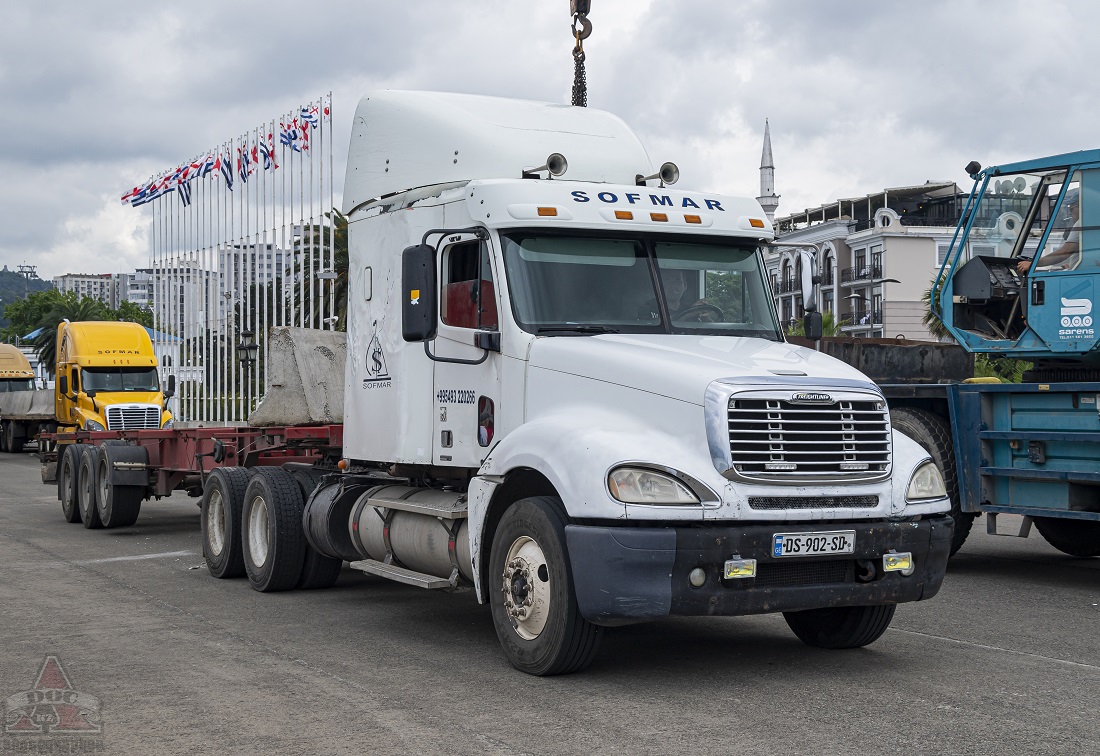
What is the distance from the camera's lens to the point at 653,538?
21.7ft

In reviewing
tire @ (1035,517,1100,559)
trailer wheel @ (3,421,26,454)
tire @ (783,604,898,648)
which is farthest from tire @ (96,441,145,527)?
trailer wheel @ (3,421,26,454)

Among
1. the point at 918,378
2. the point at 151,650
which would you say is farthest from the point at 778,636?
the point at 918,378

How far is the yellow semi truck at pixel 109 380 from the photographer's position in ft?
103

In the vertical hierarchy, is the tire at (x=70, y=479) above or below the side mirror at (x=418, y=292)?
below

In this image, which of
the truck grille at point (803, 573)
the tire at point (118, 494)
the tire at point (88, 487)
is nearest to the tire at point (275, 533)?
the truck grille at point (803, 573)

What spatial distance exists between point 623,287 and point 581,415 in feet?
3.57

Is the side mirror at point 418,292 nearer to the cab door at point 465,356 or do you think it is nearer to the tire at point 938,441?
the cab door at point 465,356

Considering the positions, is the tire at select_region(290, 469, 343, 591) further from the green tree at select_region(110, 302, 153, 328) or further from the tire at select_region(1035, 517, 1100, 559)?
the green tree at select_region(110, 302, 153, 328)

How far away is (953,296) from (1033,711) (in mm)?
6059

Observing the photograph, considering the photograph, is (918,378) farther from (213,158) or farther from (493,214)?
(213,158)

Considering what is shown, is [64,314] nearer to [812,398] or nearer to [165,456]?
[165,456]

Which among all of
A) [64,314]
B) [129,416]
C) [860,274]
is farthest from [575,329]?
[64,314]

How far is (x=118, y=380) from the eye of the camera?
3180 centimetres

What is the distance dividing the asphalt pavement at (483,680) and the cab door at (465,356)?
1272mm
